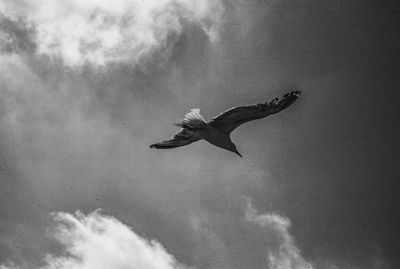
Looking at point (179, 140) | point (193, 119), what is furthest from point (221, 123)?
point (179, 140)

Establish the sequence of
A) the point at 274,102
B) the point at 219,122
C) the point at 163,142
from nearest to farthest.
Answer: the point at 274,102
the point at 219,122
the point at 163,142

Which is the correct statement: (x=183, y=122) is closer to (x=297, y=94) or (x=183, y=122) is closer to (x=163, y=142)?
(x=163, y=142)

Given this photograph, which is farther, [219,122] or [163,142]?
[163,142]

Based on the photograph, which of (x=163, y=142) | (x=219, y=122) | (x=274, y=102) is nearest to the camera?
(x=274, y=102)

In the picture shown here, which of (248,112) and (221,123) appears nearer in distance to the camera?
(248,112)

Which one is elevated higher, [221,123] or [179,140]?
[221,123]

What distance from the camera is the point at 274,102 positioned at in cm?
1984

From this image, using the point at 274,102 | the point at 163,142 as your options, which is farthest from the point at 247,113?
the point at 163,142

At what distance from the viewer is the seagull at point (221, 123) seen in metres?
19.9

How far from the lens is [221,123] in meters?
21.3

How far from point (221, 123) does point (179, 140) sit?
2.34m

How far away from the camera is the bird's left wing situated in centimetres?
1981

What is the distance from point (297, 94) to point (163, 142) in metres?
5.96

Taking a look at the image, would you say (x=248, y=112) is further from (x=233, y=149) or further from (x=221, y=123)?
(x=233, y=149)
